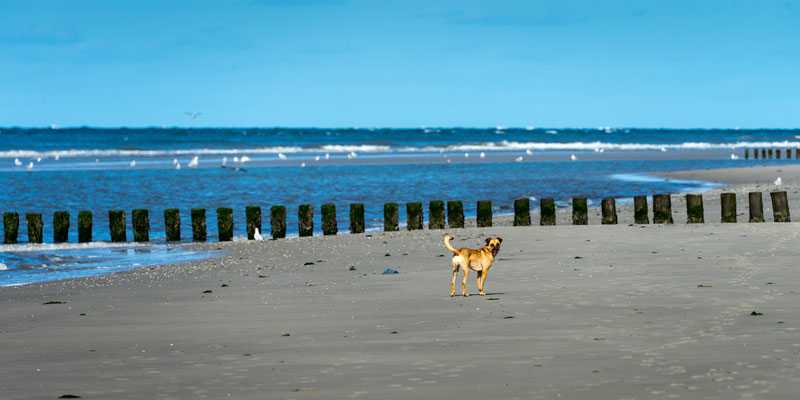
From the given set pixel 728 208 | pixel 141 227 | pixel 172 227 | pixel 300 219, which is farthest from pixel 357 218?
pixel 728 208

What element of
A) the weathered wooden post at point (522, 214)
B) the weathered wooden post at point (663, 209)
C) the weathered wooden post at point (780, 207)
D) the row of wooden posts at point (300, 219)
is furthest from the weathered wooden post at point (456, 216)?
the weathered wooden post at point (780, 207)

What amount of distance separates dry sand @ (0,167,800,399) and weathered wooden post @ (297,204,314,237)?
15.9 feet

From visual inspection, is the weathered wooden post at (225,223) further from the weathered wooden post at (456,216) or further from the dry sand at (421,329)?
the weathered wooden post at (456,216)

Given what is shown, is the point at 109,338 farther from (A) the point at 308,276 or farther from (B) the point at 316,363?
(A) the point at 308,276

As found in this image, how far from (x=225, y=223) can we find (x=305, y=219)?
162cm

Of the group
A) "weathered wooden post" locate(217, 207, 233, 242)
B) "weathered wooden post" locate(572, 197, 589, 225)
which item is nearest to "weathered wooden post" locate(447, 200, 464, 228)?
"weathered wooden post" locate(572, 197, 589, 225)

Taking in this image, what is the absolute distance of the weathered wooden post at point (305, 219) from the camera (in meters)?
19.7

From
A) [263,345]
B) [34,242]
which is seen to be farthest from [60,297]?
[34,242]

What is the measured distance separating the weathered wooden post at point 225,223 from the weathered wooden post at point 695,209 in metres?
8.92

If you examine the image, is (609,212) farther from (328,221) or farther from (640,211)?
(328,221)

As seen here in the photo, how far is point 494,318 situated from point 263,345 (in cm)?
220

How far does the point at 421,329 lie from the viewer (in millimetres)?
8508

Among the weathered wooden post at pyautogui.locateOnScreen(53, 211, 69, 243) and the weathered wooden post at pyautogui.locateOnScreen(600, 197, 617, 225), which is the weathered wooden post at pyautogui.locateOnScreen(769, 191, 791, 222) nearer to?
the weathered wooden post at pyautogui.locateOnScreen(600, 197, 617, 225)

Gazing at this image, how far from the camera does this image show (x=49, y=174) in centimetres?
4859
